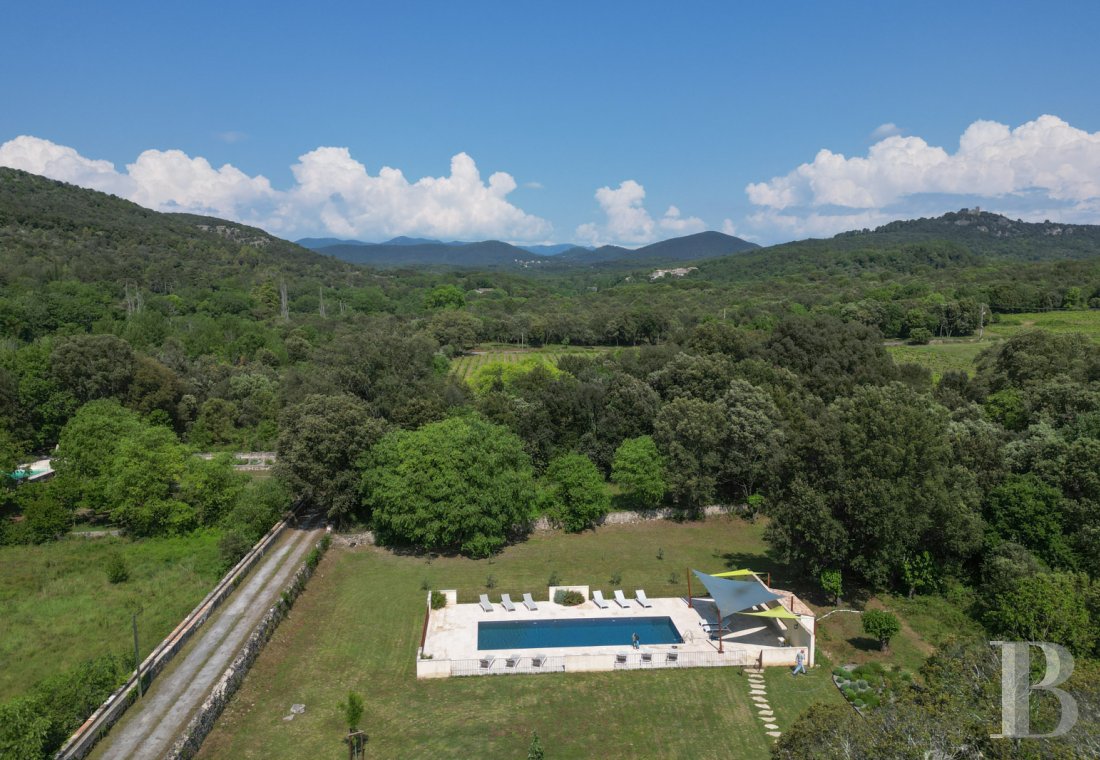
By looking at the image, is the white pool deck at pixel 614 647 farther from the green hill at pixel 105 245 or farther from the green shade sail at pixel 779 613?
the green hill at pixel 105 245

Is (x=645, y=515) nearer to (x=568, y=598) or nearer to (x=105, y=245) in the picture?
(x=568, y=598)

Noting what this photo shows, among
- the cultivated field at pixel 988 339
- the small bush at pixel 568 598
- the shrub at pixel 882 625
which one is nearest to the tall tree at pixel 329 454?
the small bush at pixel 568 598

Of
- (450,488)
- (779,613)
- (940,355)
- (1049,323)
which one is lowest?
(779,613)

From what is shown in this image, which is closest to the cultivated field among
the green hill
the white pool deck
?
the white pool deck

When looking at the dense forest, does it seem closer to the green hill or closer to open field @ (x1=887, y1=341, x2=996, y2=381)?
open field @ (x1=887, y1=341, x2=996, y2=381)

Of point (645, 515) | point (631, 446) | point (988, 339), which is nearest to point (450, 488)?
point (631, 446)

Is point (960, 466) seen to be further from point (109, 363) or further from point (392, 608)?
point (109, 363)
